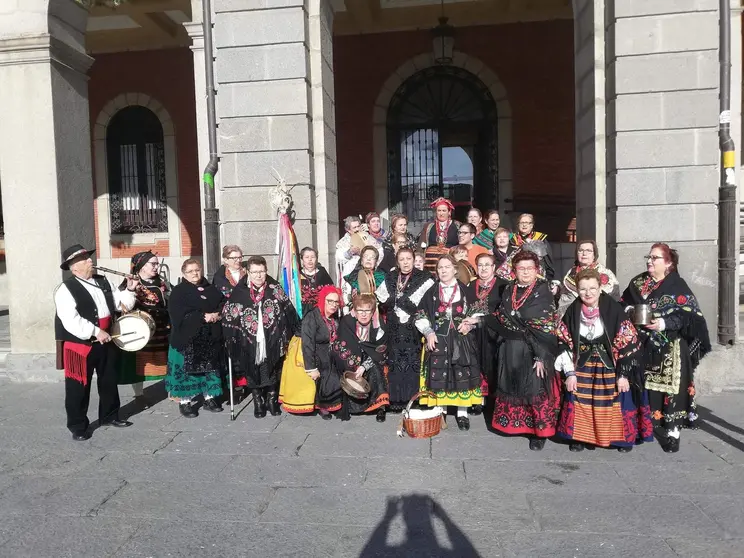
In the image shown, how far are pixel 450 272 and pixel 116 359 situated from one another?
316cm

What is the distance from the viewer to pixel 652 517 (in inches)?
137

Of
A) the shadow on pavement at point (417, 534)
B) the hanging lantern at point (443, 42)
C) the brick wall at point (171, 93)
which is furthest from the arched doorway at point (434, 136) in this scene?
the shadow on pavement at point (417, 534)

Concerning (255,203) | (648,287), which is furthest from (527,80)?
(648,287)

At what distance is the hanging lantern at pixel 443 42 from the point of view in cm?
1159

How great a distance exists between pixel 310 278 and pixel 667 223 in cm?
385

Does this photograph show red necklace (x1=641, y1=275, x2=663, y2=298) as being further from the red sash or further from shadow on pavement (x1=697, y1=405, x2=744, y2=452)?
the red sash

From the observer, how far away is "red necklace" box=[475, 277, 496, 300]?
5363mm

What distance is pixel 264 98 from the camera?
23.3 feet

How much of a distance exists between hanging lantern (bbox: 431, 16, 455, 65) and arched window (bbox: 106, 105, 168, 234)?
20.4ft

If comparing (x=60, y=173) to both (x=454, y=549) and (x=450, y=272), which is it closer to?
(x=450, y=272)

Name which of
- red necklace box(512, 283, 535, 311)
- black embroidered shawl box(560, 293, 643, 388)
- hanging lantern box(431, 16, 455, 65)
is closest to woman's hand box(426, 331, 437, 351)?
red necklace box(512, 283, 535, 311)

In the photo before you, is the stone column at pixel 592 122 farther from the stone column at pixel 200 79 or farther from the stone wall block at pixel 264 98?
the stone column at pixel 200 79

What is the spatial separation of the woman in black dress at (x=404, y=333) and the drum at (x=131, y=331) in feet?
7.36

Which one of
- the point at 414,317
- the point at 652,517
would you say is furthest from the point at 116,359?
the point at 652,517
